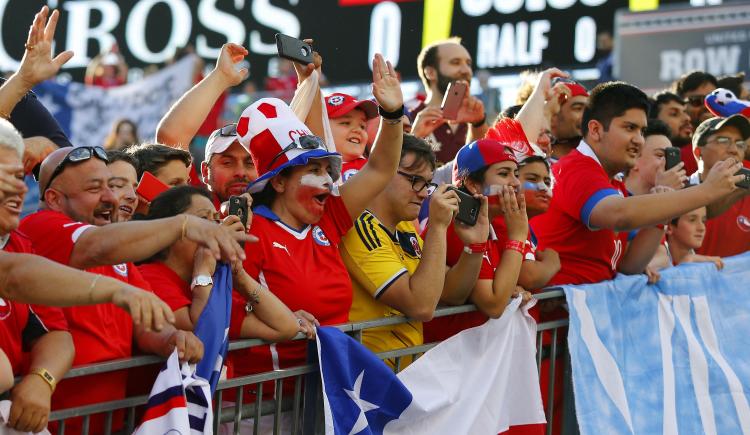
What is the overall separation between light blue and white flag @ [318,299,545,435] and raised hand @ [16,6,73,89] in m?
1.50

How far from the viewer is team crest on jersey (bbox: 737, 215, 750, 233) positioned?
25.1 ft

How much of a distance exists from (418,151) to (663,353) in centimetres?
170

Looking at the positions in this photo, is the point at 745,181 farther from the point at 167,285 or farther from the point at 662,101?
the point at 167,285

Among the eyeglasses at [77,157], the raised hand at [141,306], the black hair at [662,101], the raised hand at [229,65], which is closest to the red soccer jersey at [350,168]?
the raised hand at [229,65]

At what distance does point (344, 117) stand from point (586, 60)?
33.0 ft

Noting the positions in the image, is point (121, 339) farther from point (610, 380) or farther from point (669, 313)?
point (669, 313)

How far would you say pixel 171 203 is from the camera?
4359 mm

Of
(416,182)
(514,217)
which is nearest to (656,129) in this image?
(514,217)

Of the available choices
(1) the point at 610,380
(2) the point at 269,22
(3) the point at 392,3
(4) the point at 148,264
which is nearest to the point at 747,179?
(1) the point at 610,380

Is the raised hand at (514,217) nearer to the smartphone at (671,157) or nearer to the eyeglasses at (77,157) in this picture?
the smartphone at (671,157)

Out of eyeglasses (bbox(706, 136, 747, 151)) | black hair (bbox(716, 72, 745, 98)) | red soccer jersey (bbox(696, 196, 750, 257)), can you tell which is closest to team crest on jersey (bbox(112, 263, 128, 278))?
eyeglasses (bbox(706, 136, 747, 151))

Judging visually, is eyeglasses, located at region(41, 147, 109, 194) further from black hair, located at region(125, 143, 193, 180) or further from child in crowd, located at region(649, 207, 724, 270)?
child in crowd, located at region(649, 207, 724, 270)

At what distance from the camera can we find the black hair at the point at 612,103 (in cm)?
637

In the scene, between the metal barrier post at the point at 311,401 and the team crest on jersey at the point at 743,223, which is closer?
the metal barrier post at the point at 311,401
